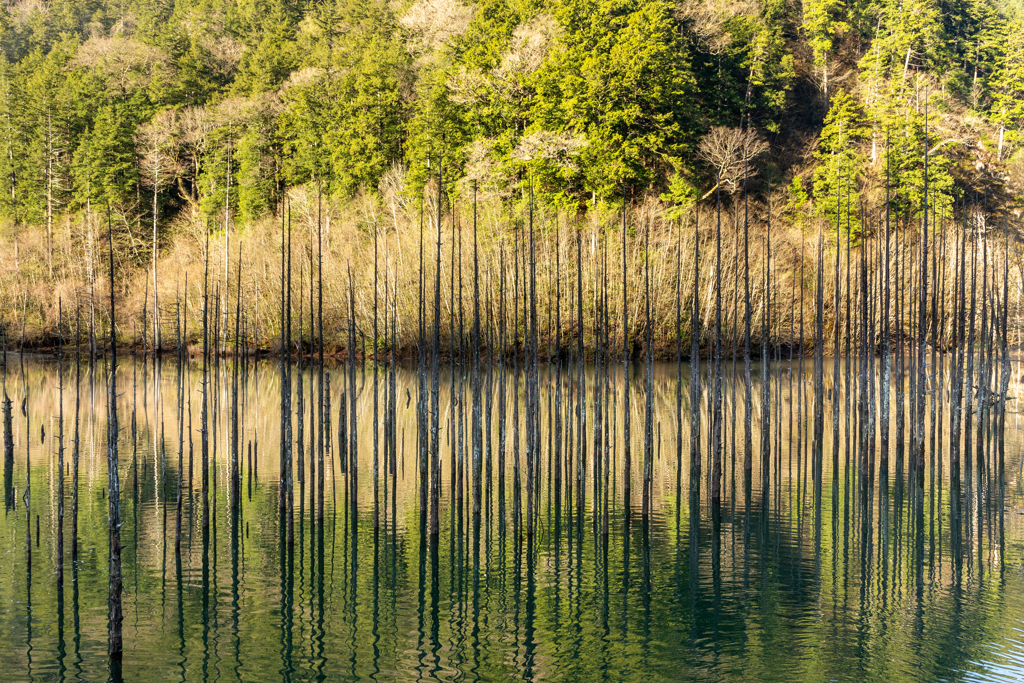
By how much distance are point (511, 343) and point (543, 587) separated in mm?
17693

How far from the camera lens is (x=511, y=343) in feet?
87.5

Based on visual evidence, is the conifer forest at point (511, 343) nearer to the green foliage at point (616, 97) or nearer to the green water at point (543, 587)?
the green water at point (543, 587)

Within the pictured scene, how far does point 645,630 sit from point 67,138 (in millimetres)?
56538

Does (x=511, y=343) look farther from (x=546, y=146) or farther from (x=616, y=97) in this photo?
(x=616, y=97)

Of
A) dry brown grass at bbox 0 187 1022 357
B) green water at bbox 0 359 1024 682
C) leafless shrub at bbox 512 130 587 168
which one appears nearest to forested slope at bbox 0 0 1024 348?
leafless shrub at bbox 512 130 587 168

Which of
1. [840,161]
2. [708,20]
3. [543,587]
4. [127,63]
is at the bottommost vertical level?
[543,587]

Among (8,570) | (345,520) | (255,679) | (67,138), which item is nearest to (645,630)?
(255,679)

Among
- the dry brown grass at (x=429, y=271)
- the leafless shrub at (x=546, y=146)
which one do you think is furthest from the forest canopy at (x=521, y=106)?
the dry brown grass at (x=429, y=271)

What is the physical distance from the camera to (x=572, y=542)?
34.6 feet

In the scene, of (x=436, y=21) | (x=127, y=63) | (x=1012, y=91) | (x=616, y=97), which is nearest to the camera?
(x=616, y=97)

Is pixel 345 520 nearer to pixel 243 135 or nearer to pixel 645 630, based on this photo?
pixel 645 630

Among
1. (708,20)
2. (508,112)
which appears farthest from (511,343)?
(708,20)

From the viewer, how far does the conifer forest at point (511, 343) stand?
8.34m

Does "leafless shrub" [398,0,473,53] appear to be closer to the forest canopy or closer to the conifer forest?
the forest canopy
